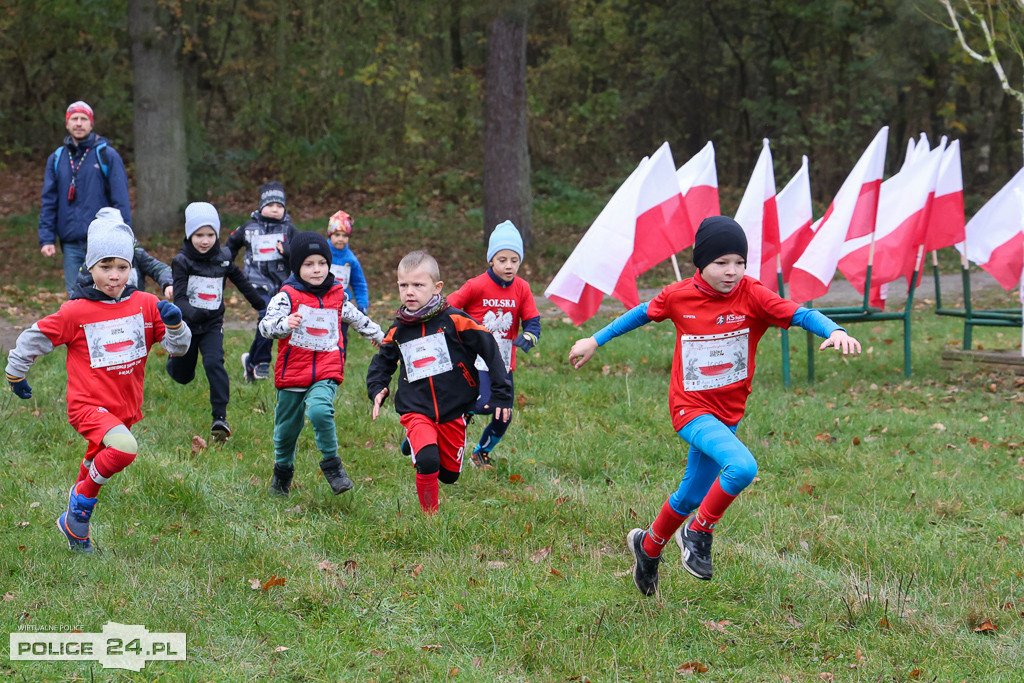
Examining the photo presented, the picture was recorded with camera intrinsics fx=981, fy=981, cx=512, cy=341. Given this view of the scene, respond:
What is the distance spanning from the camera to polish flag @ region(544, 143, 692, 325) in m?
8.76

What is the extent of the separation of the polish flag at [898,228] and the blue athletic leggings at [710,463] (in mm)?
6222

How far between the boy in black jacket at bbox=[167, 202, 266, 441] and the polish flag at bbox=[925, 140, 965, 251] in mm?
7184

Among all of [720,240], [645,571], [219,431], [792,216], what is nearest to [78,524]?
[219,431]

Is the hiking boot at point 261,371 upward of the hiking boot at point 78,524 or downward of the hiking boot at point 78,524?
upward

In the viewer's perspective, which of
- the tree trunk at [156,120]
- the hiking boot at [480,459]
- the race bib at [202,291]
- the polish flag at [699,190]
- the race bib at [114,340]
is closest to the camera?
the race bib at [114,340]

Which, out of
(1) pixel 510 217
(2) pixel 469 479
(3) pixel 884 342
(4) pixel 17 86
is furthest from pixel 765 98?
(2) pixel 469 479

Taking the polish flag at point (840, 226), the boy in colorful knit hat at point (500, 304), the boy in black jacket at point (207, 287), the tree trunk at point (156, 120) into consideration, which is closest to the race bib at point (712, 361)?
the boy in colorful knit hat at point (500, 304)

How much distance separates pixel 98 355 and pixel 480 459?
2.75 meters

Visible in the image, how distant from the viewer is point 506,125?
55.1ft

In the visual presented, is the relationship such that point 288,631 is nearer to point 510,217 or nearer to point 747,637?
point 747,637

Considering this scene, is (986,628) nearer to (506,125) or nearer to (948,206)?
(948,206)

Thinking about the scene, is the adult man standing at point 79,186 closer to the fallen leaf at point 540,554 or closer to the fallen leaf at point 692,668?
the fallen leaf at point 540,554

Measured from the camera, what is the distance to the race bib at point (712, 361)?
4.80m

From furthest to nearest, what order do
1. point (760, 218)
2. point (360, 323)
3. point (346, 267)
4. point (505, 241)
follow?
point (760, 218) → point (346, 267) → point (505, 241) → point (360, 323)
